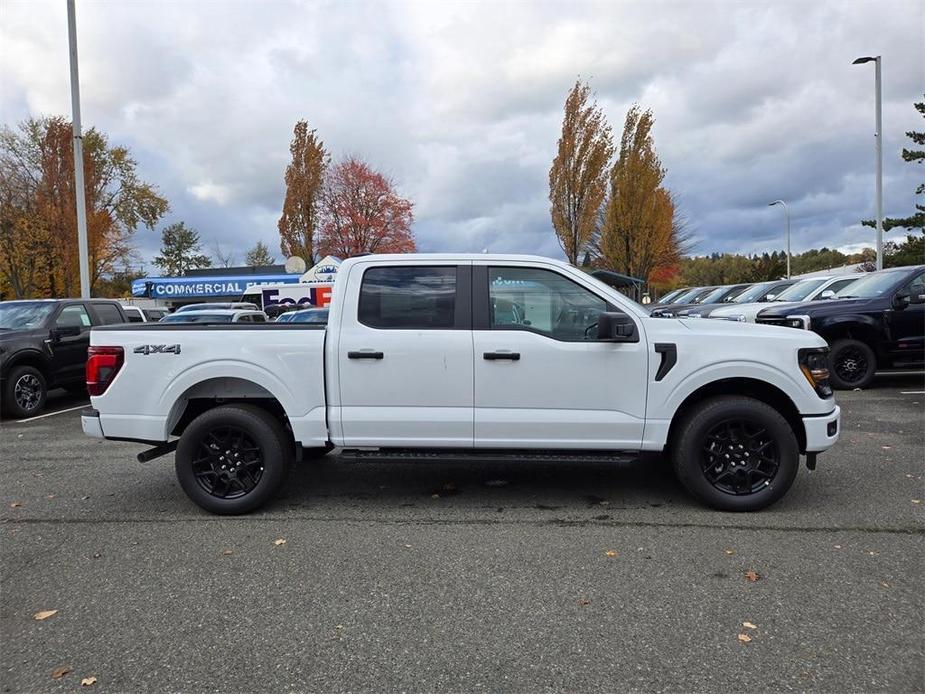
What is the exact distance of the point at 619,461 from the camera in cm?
449

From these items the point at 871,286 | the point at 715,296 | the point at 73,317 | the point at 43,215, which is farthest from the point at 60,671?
the point at 43,215

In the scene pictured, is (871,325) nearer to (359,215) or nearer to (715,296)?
(715,296)

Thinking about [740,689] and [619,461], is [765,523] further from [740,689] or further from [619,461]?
[740,689]

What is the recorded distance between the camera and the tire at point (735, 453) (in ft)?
14.5

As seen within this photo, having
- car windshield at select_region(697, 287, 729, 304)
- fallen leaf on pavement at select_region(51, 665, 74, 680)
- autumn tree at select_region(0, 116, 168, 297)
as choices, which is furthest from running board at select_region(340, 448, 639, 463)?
autumn tree at select_region(0, 116, 168, 297)

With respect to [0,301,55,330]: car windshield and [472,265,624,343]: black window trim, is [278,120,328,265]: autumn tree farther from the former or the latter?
[472,265,624,343]: black window trim

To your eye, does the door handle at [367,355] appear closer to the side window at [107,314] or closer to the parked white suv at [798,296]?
the parked white suv at [798,296]

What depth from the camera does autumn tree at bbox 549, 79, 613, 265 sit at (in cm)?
2484

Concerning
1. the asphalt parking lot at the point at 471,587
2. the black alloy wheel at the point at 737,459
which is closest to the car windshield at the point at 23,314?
the asphalt parking lot at the point at 471,587

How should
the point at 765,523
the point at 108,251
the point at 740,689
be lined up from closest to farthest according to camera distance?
1. the point at 740,689
2. the point at 765,523
3. the point at 108,251

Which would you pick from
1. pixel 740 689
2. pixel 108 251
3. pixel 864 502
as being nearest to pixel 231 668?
pixel 740 689

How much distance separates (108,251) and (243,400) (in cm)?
3850

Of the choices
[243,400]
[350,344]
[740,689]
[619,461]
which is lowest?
[740,689]

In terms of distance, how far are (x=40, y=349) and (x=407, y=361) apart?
7863mm
